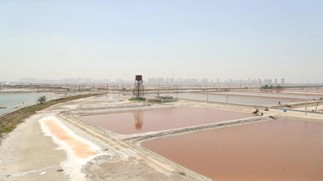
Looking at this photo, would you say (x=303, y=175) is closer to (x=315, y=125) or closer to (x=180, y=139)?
(x=180, y=139)

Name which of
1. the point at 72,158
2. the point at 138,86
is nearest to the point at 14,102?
the point at 138,86

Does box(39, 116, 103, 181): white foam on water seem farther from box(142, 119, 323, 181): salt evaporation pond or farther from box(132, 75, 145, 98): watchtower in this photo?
box(132, 75, 145, 98): watchtower

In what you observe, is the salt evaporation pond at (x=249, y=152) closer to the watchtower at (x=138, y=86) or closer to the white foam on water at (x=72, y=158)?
the white foam on water at (x=72, y=158)

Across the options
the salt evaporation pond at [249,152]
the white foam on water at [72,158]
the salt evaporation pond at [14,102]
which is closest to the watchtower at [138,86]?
the salt evaporation pond at [14,102]

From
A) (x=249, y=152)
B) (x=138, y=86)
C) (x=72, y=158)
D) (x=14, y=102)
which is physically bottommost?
(x=249, y=152)

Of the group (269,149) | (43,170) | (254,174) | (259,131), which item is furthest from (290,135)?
(43,170)

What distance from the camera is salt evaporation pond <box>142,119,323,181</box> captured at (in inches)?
516

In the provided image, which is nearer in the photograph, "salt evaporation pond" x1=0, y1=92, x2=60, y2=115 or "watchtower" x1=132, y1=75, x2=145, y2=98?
"salt evaporation pond" x1=0, y1=92, x2=60, y2=115

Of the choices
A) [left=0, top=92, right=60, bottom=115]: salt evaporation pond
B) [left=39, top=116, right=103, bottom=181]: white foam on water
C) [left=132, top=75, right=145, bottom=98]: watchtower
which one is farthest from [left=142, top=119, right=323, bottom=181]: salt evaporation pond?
[left=132, top=75, right=145, bottom=98]: watchtower

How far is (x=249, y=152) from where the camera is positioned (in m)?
16.5

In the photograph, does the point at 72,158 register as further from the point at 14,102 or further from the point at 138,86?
the point at 14,102

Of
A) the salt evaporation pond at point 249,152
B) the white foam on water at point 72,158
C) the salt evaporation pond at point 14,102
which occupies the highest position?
the salt evaporation pond at point 14,102

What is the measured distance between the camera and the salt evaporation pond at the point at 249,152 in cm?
1310

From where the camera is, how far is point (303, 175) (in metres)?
12.9
